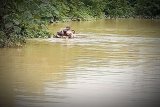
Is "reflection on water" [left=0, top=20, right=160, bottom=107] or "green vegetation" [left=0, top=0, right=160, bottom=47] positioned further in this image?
"green vegetation" [left=0, top=0, right=160, bottom=47]

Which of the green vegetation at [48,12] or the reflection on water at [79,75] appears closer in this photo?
the reflection on water at [79,75]

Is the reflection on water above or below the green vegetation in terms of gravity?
below

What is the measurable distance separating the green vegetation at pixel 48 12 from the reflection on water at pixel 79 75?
0.99 m

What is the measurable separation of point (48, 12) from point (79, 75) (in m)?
19.4

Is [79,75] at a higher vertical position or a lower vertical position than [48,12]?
lower

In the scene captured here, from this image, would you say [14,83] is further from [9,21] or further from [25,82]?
[9,21]

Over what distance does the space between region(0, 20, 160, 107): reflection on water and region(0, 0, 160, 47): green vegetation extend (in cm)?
99

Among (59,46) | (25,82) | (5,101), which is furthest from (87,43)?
(5,101)

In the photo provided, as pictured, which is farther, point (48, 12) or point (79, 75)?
point (48, 12)

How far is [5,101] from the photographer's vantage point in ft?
28.2

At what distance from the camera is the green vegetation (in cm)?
1769

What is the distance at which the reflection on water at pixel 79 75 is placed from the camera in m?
8.80

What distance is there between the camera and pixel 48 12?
98.5 ft

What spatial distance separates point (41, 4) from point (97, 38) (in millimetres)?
10270
